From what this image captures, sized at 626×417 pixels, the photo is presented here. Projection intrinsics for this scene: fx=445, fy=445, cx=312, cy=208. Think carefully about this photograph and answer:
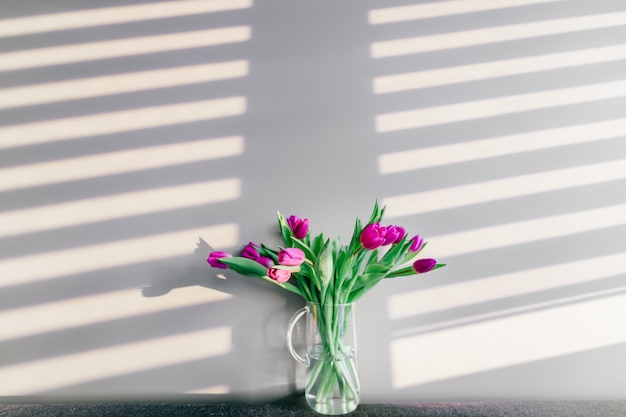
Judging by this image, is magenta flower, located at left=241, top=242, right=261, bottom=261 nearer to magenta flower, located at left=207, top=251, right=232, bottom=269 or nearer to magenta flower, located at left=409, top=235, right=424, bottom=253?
magenta flower, located at left=207, top=251, right=232, bottom=269

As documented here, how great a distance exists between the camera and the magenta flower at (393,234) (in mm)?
897

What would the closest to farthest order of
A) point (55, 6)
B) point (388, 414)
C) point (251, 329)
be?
1. point (388, 414)
2. point (251, 329)
3. point (55, 6)

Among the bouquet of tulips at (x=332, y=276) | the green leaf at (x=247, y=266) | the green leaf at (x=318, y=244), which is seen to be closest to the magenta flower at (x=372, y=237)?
the bouquet of tulips at (x=332, y=276)

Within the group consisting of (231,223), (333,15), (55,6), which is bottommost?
(231,223)

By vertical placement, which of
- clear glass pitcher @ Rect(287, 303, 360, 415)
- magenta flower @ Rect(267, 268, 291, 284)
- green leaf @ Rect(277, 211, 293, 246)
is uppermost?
green leaf @ Rect(277, 211, 293, 246)

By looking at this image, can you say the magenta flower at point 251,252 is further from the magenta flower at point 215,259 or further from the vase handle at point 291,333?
the vase handle at point 291,333

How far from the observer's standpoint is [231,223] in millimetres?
1039

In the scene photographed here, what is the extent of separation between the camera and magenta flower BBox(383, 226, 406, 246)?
0.90 m

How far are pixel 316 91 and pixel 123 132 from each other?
18.8 inches

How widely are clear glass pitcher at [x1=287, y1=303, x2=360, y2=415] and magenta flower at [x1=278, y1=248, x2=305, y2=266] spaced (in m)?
0.13

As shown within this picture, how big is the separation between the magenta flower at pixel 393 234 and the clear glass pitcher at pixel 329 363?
16cm

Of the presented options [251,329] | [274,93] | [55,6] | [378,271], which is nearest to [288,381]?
[251,329]

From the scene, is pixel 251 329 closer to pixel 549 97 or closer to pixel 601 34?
pixel 549 97

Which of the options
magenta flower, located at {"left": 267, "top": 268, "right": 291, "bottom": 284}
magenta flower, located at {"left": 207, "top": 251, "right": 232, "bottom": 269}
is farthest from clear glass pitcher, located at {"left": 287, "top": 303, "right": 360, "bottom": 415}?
magenta flower, located at {"left": 207, "top": 251, "right": 232, "bottom": 269}
